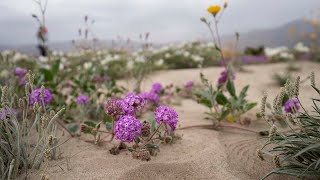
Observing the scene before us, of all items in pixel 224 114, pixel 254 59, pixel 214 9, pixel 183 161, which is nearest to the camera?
pixel 183 161

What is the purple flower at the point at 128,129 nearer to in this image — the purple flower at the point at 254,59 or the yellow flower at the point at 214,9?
the yellow flower at the point at 214,9

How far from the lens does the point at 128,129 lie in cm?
233

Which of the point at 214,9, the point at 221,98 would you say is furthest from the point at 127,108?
the point at 214,9

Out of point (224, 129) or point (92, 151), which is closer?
point (92, 151)

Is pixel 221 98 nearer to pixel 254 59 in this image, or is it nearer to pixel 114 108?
pixel 114 108

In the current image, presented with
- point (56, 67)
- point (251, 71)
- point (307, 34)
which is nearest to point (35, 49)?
point (56, 67)

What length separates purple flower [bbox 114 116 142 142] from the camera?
2.34m

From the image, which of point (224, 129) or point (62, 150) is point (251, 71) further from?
point (62, 150)

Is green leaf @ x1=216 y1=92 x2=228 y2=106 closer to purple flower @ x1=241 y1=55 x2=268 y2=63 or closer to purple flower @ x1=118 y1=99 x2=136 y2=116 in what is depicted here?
purple flower @ x1=118 y1=99 x2=136 y2=116

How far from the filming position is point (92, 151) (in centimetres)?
271

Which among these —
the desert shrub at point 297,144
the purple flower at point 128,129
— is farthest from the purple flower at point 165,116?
the desert shrub at point 297,144

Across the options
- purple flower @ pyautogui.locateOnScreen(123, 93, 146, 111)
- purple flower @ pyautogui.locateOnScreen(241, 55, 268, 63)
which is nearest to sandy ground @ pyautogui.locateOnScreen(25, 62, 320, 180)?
purple flower @ pyautogui.locateOnScreen(123, 93, 146, 111)

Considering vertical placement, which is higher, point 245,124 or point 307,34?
point 307,34

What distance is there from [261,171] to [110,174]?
105 cm
